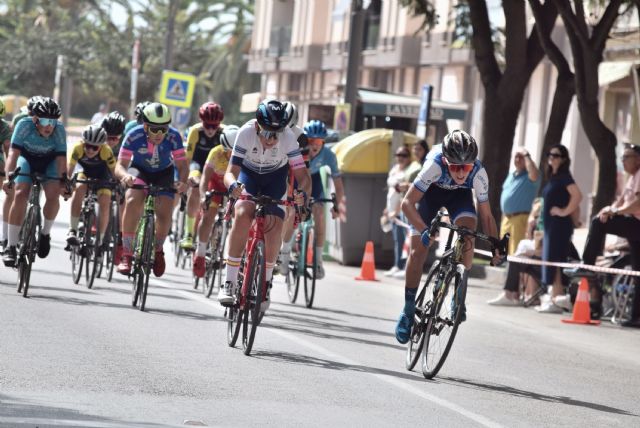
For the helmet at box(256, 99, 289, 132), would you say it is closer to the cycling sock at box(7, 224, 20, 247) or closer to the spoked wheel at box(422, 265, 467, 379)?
the spoked wheel at box(422, 265, 467, 379)

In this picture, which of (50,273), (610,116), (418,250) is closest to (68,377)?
(418,250)

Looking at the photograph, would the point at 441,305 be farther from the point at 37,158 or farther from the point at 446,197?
the point at 37,158

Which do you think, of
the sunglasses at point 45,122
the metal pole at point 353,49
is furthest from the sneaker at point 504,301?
the metal pole at point 353,49

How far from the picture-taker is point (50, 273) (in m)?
17.8

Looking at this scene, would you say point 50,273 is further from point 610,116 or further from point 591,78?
point 610,116

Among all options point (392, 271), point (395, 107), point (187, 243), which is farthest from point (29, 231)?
point (395, 107)

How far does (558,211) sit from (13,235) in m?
6.21

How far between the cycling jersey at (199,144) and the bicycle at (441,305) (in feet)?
19.9

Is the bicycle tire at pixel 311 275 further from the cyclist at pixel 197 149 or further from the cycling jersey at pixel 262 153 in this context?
the cycling jersey at pixel 262 153

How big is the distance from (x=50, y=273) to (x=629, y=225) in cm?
631

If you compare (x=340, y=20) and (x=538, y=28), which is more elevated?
(x=340, y=20)

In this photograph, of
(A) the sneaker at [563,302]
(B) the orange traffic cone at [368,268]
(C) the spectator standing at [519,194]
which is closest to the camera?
(A) the sneaker at [563,302]

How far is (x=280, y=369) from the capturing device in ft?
35.9

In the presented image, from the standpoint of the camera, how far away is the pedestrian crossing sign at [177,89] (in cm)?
3681
